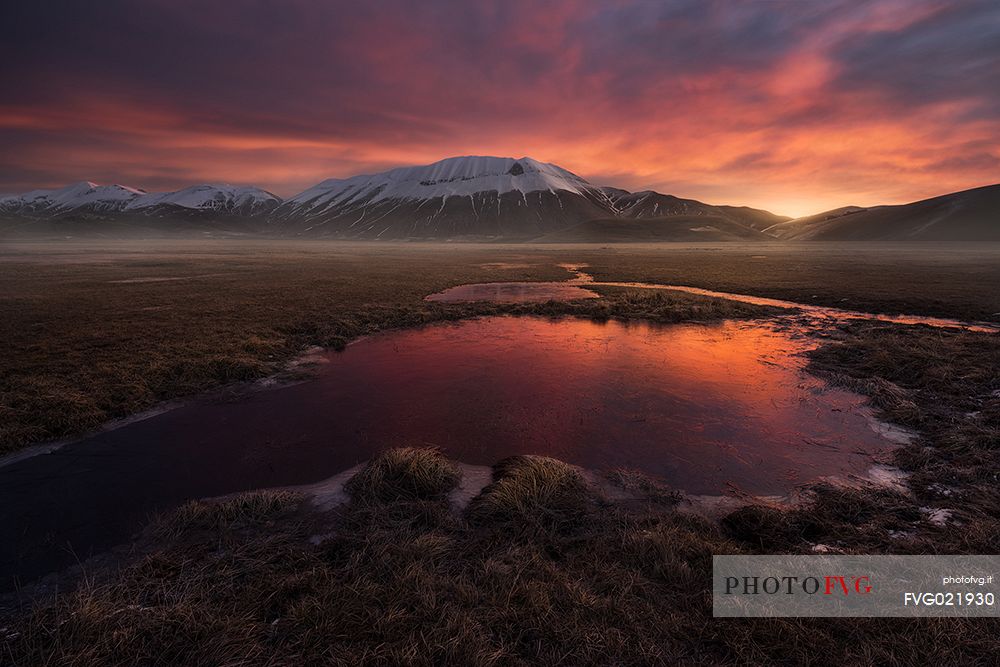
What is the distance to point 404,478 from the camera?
8.95 m

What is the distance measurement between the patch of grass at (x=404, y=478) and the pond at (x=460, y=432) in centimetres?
133

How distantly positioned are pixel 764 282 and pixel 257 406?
191ft

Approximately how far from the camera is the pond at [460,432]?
880 cm

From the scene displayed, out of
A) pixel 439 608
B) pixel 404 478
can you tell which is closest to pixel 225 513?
pixel 404 478

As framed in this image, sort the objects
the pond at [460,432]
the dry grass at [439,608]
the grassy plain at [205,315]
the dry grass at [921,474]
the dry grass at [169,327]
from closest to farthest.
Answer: the dry grass at [439,608] < the dry grass at [921,474] < the pond at [460,432] < the dry grass at [169,327] < the grassy plain at [205,315]

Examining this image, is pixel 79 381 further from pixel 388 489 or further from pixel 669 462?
pixel 669 462

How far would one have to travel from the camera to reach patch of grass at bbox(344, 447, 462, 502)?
867 cm

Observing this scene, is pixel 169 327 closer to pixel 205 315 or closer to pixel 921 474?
pixel 205 315

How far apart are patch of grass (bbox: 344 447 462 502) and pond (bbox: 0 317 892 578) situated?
1326mm

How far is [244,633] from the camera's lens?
488 centimetres

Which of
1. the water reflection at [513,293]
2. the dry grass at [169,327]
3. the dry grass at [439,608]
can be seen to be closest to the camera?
the dry grass at [439,608]

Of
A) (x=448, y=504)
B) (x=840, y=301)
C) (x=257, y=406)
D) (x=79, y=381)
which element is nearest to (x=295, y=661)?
(x=448, y=504)

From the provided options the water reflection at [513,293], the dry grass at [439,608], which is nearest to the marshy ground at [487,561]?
the dry grass at [439,608]

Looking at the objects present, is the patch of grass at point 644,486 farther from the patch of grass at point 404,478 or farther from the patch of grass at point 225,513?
the patch of grass at point 225,513
